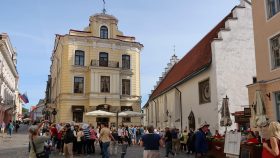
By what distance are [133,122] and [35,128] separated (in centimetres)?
2956

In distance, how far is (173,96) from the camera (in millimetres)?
32312

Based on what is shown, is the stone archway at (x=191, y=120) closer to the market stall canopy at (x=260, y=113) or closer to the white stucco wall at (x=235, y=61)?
the white stucco wall at (x=235, y=61)

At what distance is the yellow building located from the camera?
3597 cm

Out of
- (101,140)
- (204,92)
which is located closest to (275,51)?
(204,92)

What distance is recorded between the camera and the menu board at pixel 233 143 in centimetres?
968

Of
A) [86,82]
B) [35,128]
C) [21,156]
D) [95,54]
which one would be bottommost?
[21,156]

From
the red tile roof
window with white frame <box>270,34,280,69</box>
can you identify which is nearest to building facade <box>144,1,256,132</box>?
the red tile roof

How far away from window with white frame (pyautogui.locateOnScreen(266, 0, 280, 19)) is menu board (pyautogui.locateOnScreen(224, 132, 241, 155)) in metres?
8.21


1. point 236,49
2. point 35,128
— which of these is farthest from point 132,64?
point 35,128

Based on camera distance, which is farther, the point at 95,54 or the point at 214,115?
the point at 95,54

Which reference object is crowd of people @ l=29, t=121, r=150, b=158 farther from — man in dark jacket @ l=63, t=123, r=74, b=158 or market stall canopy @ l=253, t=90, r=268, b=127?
market stall canopy @ l=253, t=90, r=268, b=127

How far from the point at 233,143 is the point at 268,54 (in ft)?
26.6

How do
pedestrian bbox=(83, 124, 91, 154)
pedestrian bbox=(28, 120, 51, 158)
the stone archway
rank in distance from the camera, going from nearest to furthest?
pedestrian bbox=(28, 120, 51, 158) < pedestrian bbox=(83, 124, 91, 154) < the stone archway

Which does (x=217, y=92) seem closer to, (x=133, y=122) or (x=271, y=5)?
(x=271, y=5)
